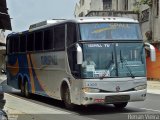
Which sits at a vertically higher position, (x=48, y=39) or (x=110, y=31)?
(x=110, y=31)

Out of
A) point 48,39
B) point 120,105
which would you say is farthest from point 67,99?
point 48,39

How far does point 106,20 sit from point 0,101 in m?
10.2

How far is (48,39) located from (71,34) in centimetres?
276

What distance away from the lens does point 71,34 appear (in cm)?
1738

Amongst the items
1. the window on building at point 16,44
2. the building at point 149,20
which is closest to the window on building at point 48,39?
the window on building at point 16,44

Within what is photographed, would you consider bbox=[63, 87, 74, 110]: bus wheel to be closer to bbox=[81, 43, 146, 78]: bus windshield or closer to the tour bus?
the tour bus

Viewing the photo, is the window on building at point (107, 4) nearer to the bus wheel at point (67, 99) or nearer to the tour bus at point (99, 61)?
the tour bus at point (99, 61)

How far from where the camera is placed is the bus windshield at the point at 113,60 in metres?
16.5

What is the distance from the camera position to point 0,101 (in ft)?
25.2

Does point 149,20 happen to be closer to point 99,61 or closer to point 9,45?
point 9,45

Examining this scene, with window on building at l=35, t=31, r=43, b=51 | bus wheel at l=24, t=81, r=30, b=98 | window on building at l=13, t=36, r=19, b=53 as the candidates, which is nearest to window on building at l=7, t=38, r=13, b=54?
window on building at l=13, t=36, r=19, b=53

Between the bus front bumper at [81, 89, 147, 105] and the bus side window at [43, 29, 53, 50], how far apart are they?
4042 mm

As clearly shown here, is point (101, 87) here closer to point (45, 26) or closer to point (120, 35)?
point (120, 35)

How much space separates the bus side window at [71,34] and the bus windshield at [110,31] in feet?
1.00
